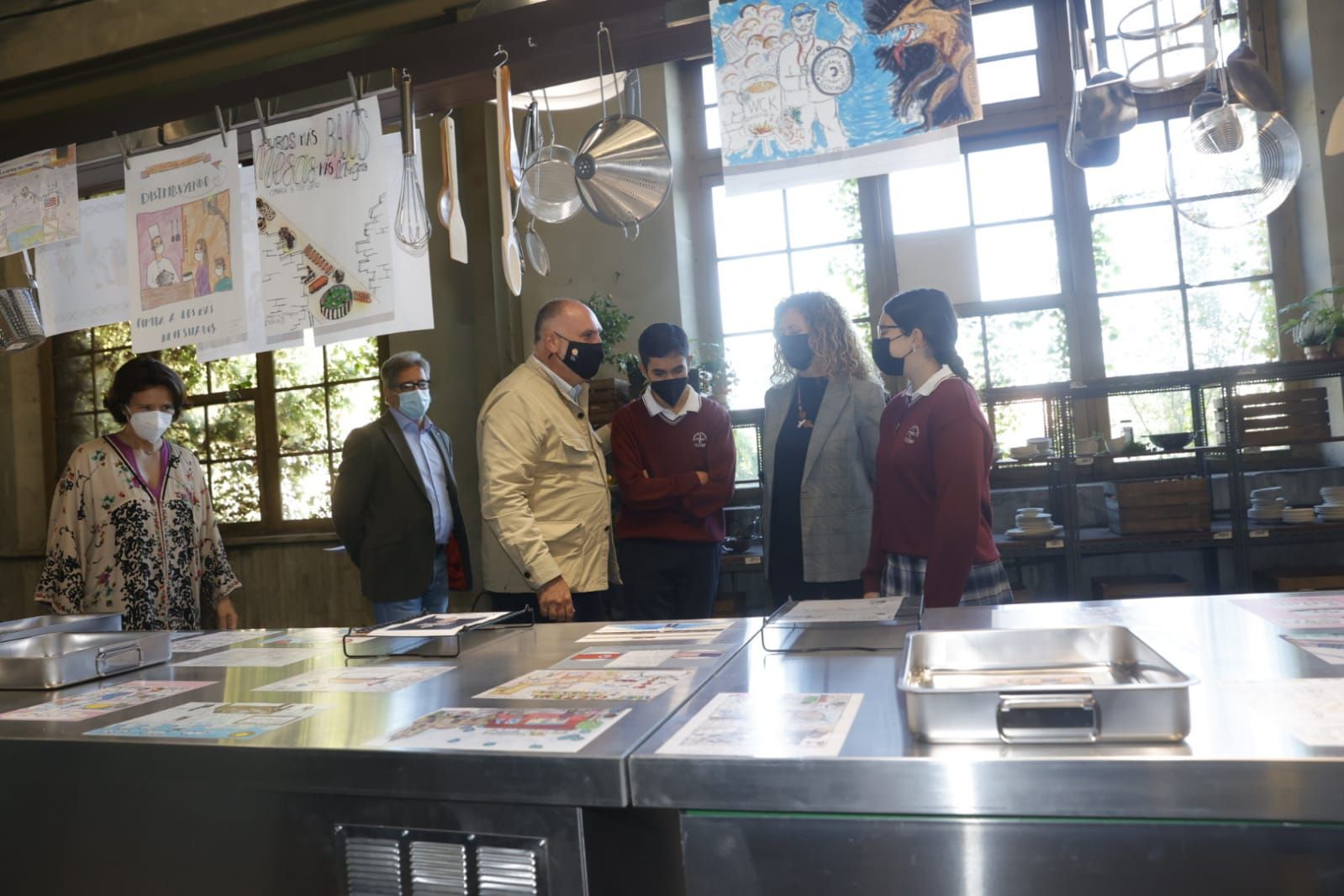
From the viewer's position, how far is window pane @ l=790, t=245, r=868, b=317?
5363 mm

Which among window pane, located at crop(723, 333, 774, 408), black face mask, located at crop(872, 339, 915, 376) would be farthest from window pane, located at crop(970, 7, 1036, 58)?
black face mask, located at crop(872, 339, 915, 376)

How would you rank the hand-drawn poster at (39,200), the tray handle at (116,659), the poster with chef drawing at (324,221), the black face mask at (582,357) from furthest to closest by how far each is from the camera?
the black face mask at (582,357), the hand-drawn poster at (39,200), the poster with chef drawing at (324,221), the tray handle at (116,659)

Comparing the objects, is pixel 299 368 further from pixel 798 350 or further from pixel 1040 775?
pixel 1040 775

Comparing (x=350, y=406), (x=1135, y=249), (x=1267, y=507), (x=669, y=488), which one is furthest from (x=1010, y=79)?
(x=350, y=406)

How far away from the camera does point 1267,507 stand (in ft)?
13.8

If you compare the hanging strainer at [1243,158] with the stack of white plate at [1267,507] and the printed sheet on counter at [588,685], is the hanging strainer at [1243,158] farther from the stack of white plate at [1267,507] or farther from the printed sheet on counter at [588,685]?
the stack of white plate at [1267,507]

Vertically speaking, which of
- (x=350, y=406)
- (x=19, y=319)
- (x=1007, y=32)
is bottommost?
(x=19, y=319)

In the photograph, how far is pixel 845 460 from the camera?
2.76 meters

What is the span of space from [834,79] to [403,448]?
7.42 feet

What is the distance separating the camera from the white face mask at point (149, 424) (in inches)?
109

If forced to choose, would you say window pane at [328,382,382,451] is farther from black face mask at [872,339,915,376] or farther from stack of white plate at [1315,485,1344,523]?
stack of white plate at [1315,485,1344,523]

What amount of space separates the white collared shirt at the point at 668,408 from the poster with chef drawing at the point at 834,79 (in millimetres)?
1320

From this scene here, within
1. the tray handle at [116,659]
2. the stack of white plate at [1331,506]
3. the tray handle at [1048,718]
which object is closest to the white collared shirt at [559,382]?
the tray handle at [116,659]

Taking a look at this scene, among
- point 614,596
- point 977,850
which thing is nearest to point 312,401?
point 614,596
